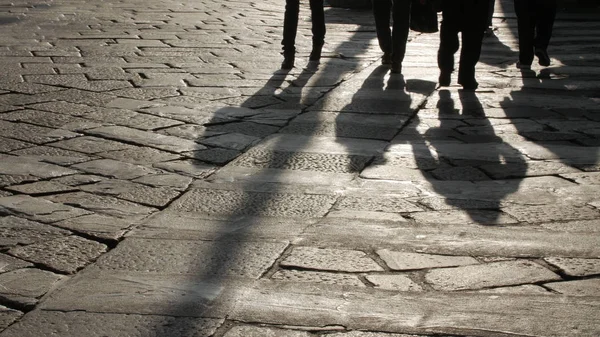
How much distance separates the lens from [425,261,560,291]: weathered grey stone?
3.54 meters

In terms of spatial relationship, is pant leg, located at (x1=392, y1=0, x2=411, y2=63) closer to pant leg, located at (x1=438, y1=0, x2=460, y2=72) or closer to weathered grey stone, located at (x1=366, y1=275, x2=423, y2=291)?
pant leg, located at (x1=438, y1=0, x2=460, y2=72)

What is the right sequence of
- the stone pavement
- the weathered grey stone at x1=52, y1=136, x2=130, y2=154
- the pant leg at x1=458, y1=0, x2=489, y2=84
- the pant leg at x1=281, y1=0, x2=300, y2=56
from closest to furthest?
the stone pavement < the weathered grey stone at x1=52, y1=136, x2=130, y2=154 < the pant leg at x1=458, y1=0, x2=489, y2=84 < the pant leg at x1=281, y1=0, x2=300, y2=56

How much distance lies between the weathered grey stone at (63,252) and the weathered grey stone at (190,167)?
44.3 inches

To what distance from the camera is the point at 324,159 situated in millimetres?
5418

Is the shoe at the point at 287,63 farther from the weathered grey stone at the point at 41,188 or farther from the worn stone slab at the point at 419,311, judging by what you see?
the worn stone slab at the point at 419,311

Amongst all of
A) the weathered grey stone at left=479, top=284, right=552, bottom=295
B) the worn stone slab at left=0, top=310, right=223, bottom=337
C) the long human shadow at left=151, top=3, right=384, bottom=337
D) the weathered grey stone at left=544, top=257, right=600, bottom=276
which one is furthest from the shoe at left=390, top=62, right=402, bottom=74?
the worn stone slab at left=0, top=310, right=223, bottom=337

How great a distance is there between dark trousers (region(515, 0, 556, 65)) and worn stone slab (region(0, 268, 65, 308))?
560 cm

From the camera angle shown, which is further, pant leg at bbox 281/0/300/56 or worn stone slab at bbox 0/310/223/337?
pant leg at bbox 281/0/300/56

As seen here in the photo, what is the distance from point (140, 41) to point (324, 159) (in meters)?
4.81

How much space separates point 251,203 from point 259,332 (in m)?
1.51

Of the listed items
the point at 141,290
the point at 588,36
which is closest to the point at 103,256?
the point at 141,290

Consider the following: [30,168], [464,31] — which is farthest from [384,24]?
[30,168]

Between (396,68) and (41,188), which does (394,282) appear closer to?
(41,188)

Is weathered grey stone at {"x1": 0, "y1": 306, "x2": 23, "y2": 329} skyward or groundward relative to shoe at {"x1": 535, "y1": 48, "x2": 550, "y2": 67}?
skyward
